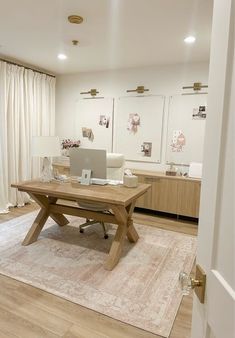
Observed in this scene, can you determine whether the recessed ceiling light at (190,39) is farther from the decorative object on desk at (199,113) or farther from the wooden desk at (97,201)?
the wooden desk at (97,201)

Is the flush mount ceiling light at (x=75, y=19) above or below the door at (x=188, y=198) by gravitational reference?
above

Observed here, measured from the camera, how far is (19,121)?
4.32 meters

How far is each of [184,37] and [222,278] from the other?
3.04m

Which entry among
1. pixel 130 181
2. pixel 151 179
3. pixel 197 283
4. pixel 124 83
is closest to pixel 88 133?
pixel 124 83

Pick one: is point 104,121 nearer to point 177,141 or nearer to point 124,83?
point 124,83

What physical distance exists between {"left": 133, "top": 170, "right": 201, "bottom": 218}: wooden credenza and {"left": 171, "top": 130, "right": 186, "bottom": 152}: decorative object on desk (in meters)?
0.52

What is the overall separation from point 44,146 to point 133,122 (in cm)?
206

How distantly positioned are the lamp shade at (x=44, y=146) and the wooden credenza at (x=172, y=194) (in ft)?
5.46

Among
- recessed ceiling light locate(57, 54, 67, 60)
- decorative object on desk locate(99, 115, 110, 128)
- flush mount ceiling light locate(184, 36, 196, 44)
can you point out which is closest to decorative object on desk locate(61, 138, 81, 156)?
decorative object on desk locate(99, 115, 110, 128)

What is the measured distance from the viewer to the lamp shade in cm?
290

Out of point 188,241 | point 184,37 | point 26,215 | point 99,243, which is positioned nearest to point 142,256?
point 99,243

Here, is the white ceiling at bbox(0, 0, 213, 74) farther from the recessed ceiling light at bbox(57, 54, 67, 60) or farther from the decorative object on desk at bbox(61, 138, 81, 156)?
the decorative object on desk at bbox(61, 138, 81, 156)

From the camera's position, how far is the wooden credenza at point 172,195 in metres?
3.77

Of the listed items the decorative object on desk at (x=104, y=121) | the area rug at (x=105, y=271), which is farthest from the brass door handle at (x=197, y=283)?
the decorative object on desk at (x=104, y=121)
